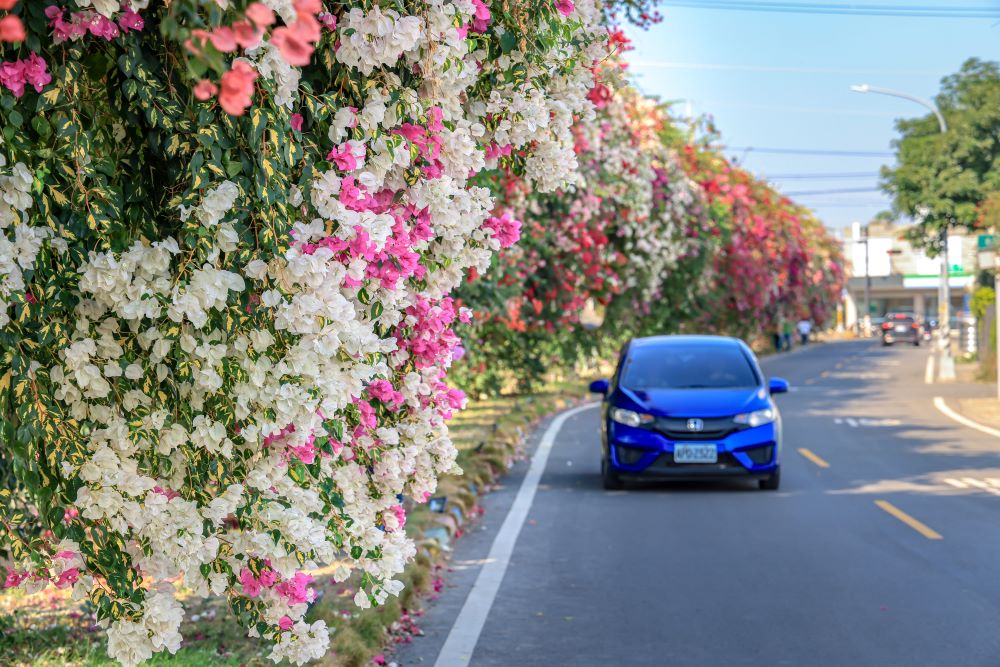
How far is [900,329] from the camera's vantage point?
75.3 metres

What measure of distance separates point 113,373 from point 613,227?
26.6m

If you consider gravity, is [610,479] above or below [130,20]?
below

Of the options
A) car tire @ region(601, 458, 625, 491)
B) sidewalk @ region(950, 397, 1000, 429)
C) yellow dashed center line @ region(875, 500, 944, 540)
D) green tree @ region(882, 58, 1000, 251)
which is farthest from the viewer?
green tree @ region(882, 58, 1000, 251)

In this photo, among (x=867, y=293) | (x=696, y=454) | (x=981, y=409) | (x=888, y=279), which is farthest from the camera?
(x=888, y=279)

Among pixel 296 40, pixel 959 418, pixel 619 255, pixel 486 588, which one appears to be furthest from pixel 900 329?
pixel 296 40

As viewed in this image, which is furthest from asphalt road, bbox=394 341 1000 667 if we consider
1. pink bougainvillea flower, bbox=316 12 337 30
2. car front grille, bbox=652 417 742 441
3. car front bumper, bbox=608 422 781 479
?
pink bougainvillea flower, bbox=316 12 337 30

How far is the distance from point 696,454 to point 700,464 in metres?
0.12

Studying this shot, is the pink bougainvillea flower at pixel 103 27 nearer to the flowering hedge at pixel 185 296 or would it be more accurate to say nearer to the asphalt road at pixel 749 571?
the flowering hedge at pixel 185 296

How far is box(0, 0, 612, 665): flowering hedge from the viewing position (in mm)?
4438

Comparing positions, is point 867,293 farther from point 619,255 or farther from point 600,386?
point 600,386

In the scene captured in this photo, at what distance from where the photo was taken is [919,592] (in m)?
8.79

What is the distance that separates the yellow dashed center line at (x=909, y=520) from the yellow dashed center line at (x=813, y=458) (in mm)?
3547

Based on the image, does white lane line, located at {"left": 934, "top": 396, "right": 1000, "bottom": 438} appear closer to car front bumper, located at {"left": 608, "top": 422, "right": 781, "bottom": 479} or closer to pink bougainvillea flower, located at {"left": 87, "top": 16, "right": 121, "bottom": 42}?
car front bumper, located at {"left": 608, "top": 422, "right": 781, "bottom": 479}

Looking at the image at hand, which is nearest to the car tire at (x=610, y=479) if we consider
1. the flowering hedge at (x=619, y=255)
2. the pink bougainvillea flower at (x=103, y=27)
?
the flowering hedge at (x=619, y=255)
